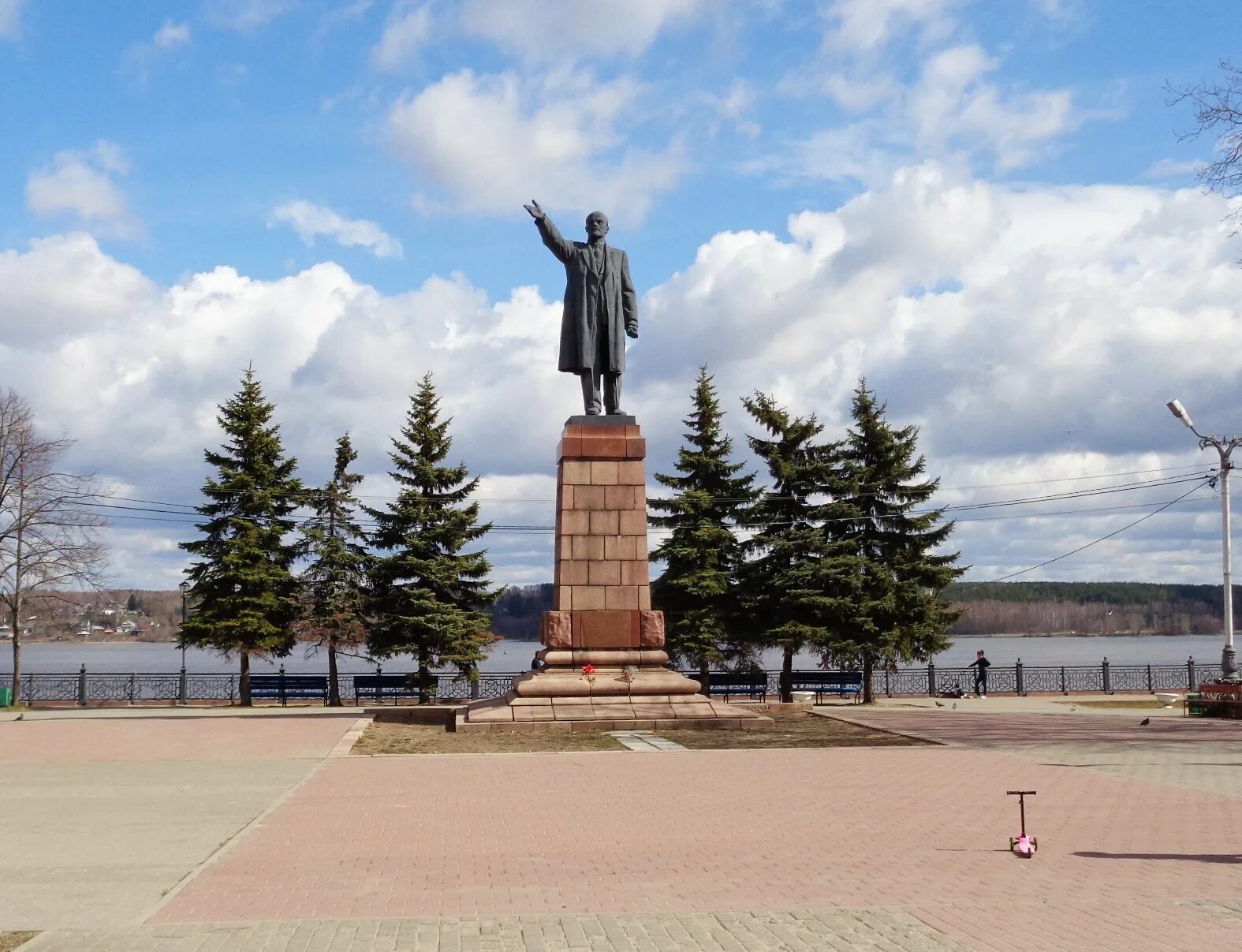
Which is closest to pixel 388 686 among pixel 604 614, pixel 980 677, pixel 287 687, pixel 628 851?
pixel 287 687

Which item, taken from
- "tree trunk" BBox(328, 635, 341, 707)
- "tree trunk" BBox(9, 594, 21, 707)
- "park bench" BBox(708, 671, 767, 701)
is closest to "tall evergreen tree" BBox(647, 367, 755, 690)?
"park bench" BBox(708, 671, 767, 701)

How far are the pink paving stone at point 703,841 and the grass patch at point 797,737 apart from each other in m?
2.34

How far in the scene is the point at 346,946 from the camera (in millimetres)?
5605

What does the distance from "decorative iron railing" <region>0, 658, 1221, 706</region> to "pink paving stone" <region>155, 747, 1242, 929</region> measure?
1705 cm

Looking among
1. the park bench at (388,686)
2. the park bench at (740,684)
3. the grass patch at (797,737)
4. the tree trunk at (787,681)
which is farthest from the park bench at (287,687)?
the grass patch at (797,737)

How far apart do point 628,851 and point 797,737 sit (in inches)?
331

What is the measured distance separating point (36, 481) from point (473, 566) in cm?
1034

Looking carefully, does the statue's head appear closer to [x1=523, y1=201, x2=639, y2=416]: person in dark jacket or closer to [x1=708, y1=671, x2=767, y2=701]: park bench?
[x1=523, y1=201, x2=639, y2=416]: person in dark jacket

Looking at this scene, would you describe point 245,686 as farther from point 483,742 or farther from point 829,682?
point 483,742

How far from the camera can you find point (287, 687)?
2981 cm

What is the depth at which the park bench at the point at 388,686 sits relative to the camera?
28.7 metres

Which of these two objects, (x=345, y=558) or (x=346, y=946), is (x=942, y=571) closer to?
(x=345, y=558)

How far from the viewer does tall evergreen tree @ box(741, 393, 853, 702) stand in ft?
90.7

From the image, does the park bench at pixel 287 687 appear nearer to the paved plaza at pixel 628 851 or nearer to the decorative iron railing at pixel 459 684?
the decorative iron railing at pixel 459 684
